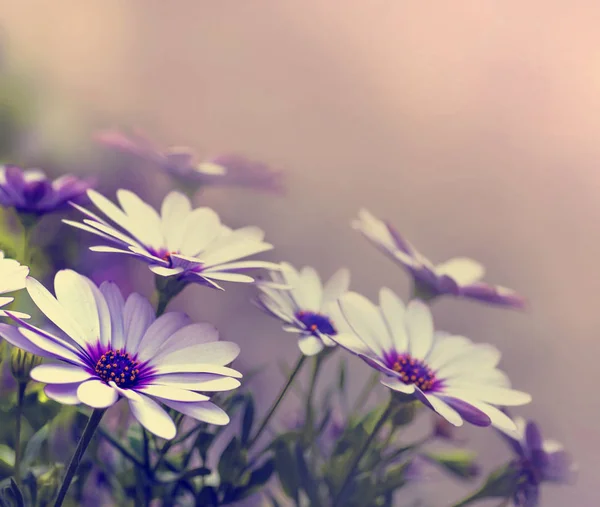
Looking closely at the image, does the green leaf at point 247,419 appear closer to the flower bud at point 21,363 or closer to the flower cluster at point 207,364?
the flower cluster at point 207,364

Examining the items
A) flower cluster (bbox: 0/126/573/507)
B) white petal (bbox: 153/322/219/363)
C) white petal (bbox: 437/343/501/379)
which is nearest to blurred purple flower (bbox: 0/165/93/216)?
flower cluster (bbox: 0/126/573/507)

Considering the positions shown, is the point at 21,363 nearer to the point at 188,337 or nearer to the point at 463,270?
the point at 188,337

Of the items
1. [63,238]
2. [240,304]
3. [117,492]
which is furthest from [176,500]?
[240,304]

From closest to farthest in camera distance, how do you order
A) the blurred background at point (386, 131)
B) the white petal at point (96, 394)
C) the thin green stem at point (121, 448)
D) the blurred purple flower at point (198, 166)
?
the white petal at point (96, 394) < the thin green stem at point (121, 448) < the blurred purple flower at point (198, 166) < the blurred background at point (386, 131)

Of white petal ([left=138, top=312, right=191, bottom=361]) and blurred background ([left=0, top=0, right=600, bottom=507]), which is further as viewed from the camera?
blurred background ([left=0, top=0, right=600, bottom=507])

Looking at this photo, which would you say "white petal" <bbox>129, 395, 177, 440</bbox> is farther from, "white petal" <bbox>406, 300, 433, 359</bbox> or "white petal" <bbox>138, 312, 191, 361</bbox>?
"white petal" <bbox>406, 300, 433, 359</bbox>

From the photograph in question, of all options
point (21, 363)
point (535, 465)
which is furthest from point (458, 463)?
point (21, 363)

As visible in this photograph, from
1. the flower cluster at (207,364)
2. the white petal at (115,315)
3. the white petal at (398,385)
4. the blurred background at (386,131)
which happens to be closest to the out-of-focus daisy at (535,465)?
the flower cluster at (207,364)
